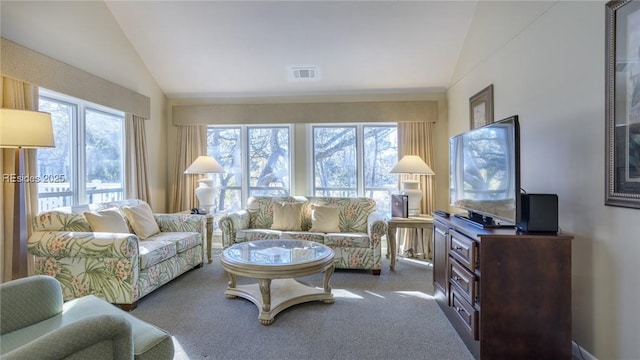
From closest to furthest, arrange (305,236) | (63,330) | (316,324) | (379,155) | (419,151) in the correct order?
(63,330) → (316,324) → (305,236) → (419,151) → (379,155)

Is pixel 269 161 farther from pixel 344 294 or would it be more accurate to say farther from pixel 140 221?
pixel 344 294

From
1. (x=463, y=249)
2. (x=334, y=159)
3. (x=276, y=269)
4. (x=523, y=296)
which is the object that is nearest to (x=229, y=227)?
(x=276, y=269)

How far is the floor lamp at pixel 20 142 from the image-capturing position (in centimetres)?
208

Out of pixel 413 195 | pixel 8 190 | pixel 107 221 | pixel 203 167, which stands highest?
pixel 203 167

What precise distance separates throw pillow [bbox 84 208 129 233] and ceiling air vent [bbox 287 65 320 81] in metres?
2.71

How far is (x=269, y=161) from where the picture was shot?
189 inches

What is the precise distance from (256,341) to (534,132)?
2599 mm

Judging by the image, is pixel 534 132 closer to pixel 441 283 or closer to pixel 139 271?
pixel 441 283

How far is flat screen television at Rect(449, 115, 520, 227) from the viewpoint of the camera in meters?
1.82

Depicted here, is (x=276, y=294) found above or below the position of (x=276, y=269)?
below

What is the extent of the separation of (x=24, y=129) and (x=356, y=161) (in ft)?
11.9

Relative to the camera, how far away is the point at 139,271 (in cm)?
267

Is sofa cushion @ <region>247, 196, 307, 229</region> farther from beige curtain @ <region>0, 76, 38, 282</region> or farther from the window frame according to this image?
beige curtain @ <region>0, 76, 38, 282</region>

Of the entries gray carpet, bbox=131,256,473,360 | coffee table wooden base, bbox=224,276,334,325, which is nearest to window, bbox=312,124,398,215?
gray carpet, bbox=131,256,473,360
